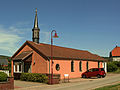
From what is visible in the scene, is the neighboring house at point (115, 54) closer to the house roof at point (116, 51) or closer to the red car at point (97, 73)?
the house roof at point (116, 51)

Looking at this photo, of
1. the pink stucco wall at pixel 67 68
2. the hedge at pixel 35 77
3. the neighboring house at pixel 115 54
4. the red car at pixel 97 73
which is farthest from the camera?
the neighboring house at pixel 115 54

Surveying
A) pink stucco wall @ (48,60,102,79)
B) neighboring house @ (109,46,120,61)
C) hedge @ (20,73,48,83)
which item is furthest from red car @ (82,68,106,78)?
neighboring house @ (109,46,120,61)

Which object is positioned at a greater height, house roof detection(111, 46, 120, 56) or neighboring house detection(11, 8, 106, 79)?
house roof detection(111, 46, 120, 56)

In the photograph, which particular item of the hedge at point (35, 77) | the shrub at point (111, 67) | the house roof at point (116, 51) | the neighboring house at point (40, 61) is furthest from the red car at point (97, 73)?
the house roof at point (116, 51)

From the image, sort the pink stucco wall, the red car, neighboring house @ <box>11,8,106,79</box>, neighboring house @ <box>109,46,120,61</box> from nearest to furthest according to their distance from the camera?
neighboring house @ <box>11,8,106,79</box> → the pink stucco wall → the red car → neighboring house @ <box>109,46,120,61</box>

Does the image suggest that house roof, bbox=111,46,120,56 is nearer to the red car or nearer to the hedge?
the red car

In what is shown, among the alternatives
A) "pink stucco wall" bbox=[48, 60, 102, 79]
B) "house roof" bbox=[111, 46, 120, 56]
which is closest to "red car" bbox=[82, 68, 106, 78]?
"pink stucco wall" bbox=[48, 60, 102, 79]

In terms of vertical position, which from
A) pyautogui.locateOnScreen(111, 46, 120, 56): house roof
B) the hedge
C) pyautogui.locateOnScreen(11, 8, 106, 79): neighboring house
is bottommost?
the hedge

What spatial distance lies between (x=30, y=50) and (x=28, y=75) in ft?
16.1

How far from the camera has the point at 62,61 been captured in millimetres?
27203

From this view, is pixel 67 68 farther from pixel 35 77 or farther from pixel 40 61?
pixel 35 77

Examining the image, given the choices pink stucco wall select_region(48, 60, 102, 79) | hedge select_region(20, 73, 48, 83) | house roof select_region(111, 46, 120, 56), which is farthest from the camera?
house roof select_region(111, 46, 120, 56)

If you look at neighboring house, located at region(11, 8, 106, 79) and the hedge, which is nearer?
the hedge

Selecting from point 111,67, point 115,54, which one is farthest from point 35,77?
point 115,54
